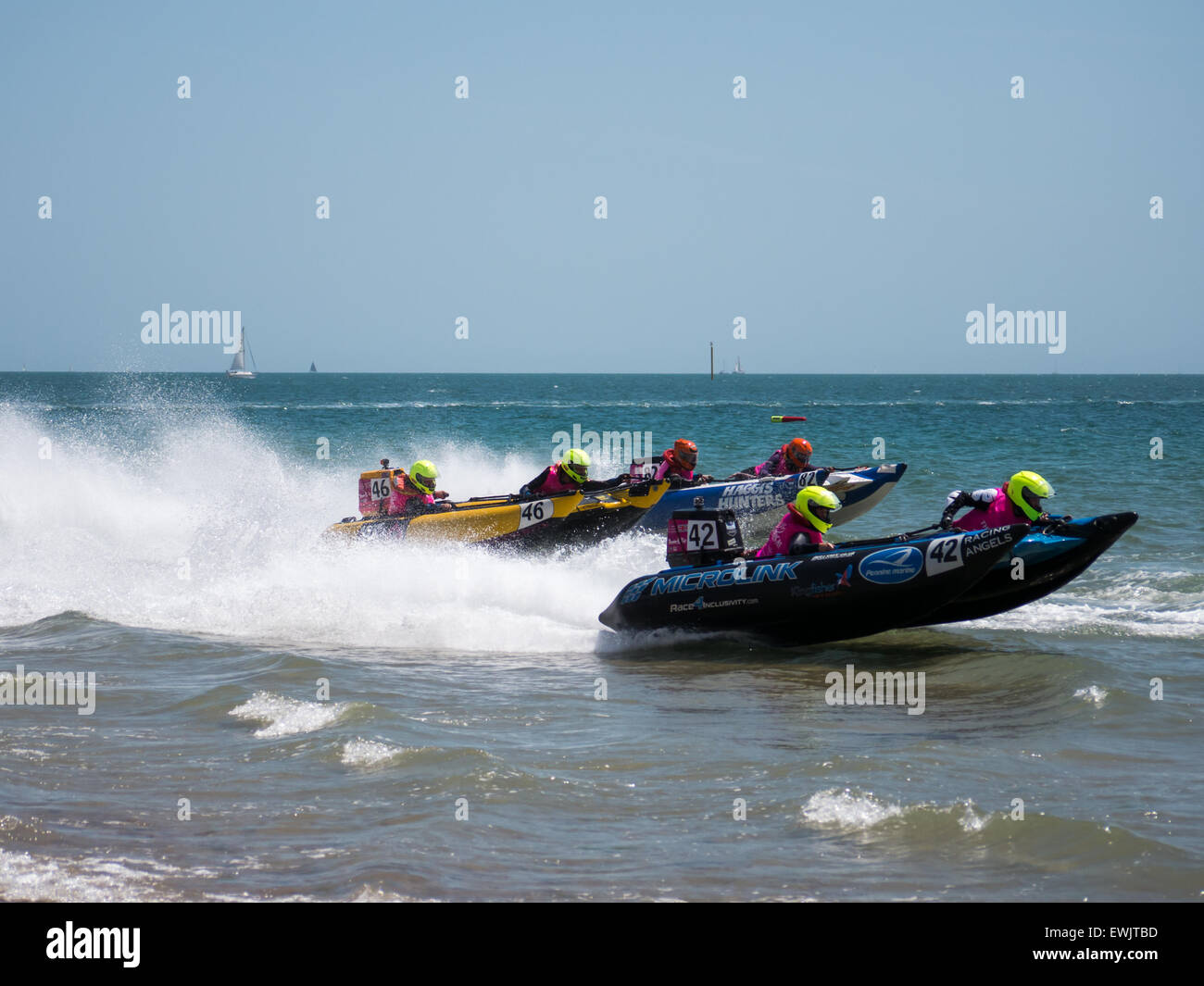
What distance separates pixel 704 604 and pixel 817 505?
1345mm

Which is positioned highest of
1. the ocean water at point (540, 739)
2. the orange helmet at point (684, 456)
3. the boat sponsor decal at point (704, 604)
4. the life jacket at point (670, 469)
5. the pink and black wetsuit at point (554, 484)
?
the orange helmet at point (684, 456)

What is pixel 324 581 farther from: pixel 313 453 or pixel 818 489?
pixel 313 453

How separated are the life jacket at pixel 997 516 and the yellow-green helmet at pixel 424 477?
7361mm

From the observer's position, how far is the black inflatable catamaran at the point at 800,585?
10.1 metres

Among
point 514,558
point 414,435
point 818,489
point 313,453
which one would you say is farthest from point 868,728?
point 414,435

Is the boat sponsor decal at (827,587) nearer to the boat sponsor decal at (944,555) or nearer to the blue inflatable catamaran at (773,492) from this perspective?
the boat sponsor decal at (944,555)

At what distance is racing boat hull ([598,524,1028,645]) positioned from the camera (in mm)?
10031

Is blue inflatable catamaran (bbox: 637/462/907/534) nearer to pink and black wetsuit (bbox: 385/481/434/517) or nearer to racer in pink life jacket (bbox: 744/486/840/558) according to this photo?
pink and black wetsuit (bbox: 385/481/434/517)

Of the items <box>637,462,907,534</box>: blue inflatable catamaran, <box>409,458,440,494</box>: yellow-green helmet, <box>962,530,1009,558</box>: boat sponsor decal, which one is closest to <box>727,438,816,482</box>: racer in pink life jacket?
<box>637,462,907,534</box>: blue inflatable catamaran

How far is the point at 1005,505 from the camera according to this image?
10.6 m

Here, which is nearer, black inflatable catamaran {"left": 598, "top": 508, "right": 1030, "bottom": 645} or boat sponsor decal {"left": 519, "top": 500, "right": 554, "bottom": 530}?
black inflatable catamaran {"left": 598, "top": 508, "right": 1030, "bottom": 645}

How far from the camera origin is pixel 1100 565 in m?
14.9

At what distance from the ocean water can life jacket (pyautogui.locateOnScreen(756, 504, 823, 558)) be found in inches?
36.8

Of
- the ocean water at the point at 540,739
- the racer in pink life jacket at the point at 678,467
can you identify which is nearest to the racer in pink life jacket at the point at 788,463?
the racer in pink life jacket at the point at 678,467
